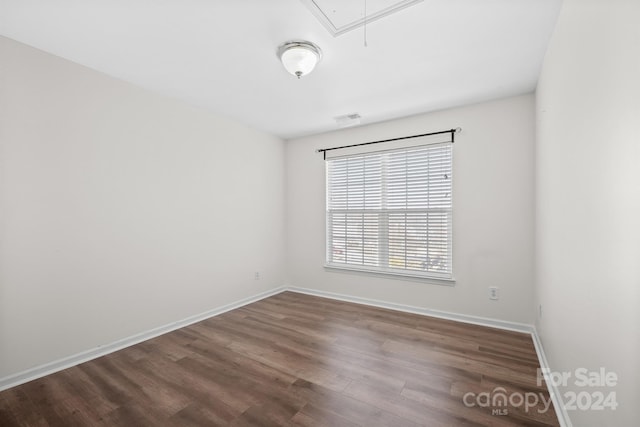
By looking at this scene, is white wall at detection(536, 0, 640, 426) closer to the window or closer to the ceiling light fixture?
the window

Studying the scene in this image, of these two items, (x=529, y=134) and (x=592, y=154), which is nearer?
(x=592, y=154)

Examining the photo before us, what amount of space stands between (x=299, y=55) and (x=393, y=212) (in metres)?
2.35

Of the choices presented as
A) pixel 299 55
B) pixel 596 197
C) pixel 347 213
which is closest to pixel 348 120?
pixel 347 213

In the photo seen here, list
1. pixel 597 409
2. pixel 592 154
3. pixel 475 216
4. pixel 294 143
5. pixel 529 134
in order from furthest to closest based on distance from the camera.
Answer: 1. pixel 294 143
2. pixel 475 216
3. pixel 529 134
4. pixel 592 154
5. pixel 597 409

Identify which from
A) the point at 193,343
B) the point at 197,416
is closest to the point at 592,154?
the point at 197,416

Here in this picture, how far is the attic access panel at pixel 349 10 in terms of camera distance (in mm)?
1644

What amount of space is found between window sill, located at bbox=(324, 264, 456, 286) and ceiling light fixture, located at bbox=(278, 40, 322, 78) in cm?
271

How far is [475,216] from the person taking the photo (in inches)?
126

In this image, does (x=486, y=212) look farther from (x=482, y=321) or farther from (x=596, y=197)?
(x=596, y=197)

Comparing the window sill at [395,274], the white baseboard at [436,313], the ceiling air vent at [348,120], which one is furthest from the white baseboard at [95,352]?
the ceiling air vent at [348,120]

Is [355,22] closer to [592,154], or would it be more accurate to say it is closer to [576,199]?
[592,154]

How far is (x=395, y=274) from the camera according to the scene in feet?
12.1

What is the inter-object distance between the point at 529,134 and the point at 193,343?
13.5 feet

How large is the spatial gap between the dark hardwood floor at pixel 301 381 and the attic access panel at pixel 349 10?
2542mm
